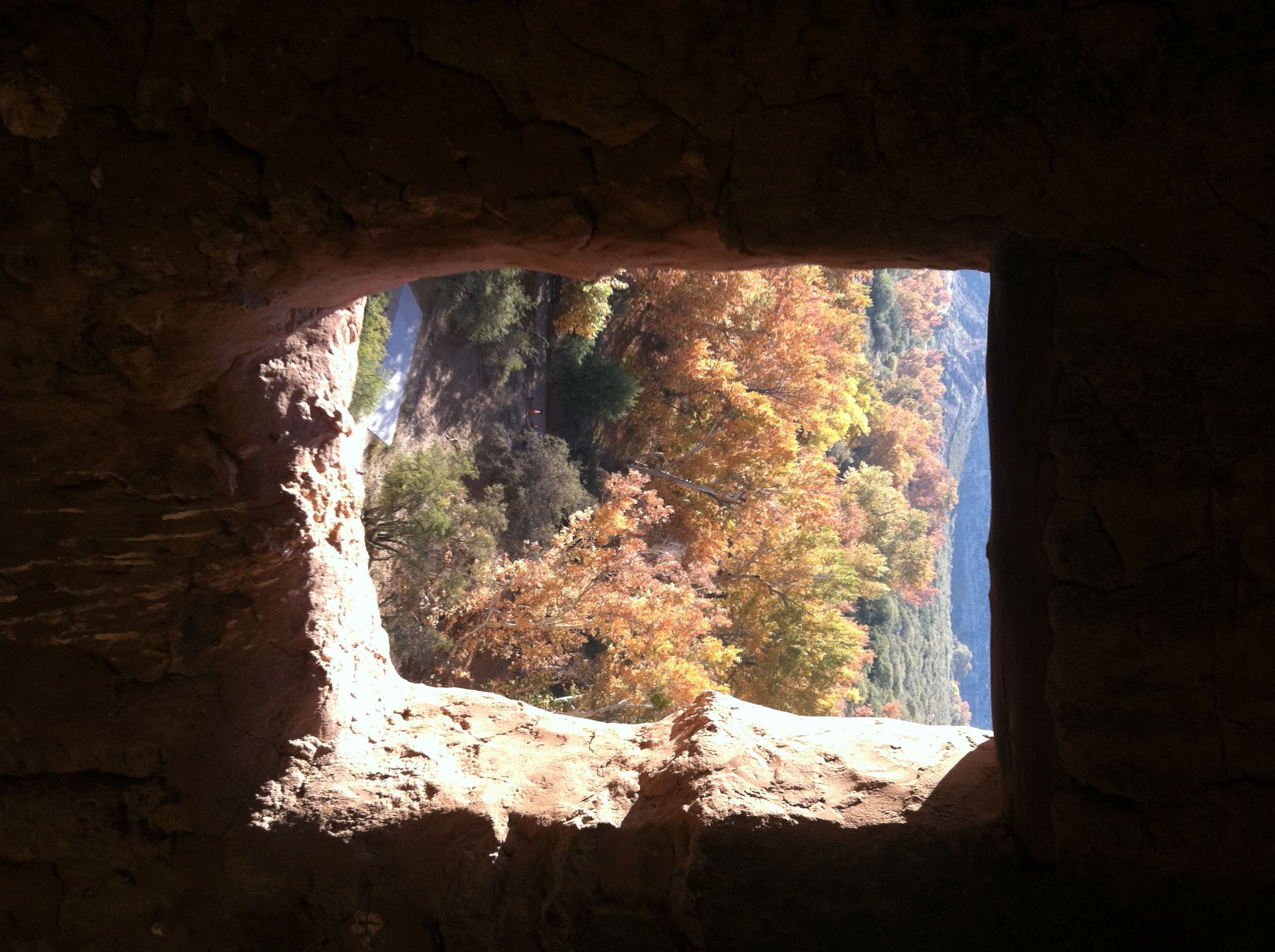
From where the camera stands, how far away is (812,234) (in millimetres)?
1725

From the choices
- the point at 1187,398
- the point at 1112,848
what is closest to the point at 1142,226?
the point at 1187,398

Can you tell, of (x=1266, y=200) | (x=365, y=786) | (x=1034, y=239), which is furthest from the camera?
(x=365, y=786)

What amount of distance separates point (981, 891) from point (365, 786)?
1.68 meters

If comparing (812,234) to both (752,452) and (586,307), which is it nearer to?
(586,307)

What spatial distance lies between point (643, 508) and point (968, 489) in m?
30.1

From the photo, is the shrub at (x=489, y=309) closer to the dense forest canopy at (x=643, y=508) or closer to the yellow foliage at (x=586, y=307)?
the dense forest canopy at (x=643, y=508)

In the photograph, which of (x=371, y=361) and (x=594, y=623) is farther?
(x=594, y=623)

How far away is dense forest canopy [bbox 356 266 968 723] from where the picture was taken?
26.4ft

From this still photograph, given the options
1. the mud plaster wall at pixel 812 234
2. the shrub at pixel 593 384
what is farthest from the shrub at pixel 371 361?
the mud plaster wall at pixel 812 234

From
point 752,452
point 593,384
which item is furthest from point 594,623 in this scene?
point 593,384

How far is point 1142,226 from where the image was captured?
163 centimetres

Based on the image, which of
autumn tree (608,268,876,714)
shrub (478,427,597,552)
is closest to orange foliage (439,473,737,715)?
shrub (478,427,597,552)

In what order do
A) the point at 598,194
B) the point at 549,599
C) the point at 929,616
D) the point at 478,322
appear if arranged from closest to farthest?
the point at 598,194, the point at 549,599, the point at 478,322, the point at 929,616

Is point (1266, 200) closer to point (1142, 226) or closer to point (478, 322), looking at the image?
point (1142, 226)
